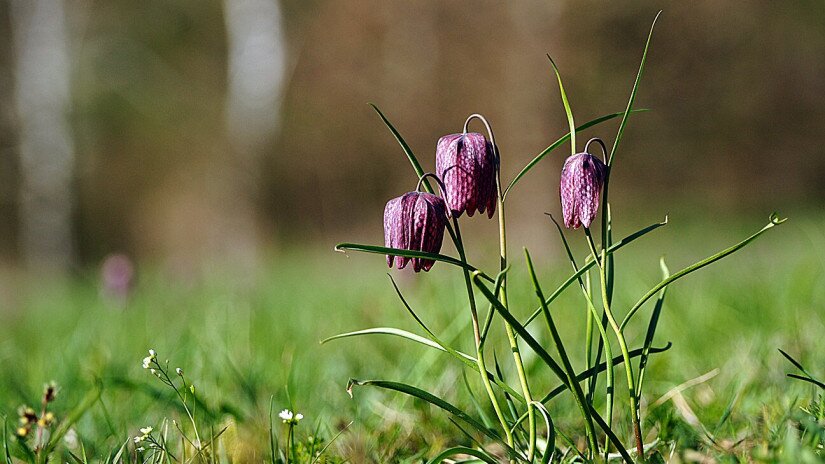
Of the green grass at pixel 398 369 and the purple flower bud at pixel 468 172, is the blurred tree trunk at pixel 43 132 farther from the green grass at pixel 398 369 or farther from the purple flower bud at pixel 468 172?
the purple flower bud at pixel 468 172

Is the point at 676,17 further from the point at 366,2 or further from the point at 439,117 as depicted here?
the point at 366,2

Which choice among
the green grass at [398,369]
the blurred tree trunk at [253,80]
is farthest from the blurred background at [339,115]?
the green grass at [398,369]

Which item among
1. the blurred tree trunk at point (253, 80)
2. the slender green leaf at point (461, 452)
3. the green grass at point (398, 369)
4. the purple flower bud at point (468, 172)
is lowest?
the green grass at point (398, 369)

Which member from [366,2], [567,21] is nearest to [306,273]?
[567,21]

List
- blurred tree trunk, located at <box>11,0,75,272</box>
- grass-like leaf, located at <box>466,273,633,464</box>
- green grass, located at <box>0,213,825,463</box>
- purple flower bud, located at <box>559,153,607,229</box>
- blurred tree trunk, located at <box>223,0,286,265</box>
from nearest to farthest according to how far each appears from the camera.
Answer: grass-like leaf, located at <box>466,273,633,464</box> < purple flower bud, located at <box>559,153,607,229</box> < green grass, located at <box>0,213,825,463</box> < blurred tree trunk, located at <box>223,0,286,265</box> < blurred tree trunk, located at <box>11,0,75,272</box>

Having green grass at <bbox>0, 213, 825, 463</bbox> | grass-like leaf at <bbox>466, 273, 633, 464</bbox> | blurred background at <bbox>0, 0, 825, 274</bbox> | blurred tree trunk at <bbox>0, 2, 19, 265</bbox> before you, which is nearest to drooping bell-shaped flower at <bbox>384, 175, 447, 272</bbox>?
grass-like leaf at <bbox>466, 273, 633, 464</bbox>

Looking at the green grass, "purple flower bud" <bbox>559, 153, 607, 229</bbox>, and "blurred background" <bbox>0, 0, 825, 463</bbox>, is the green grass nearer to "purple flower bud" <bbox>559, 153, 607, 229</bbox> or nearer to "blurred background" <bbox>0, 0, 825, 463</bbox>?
"blurred background" <bbox>0, 0, 825, 463</bbox>
